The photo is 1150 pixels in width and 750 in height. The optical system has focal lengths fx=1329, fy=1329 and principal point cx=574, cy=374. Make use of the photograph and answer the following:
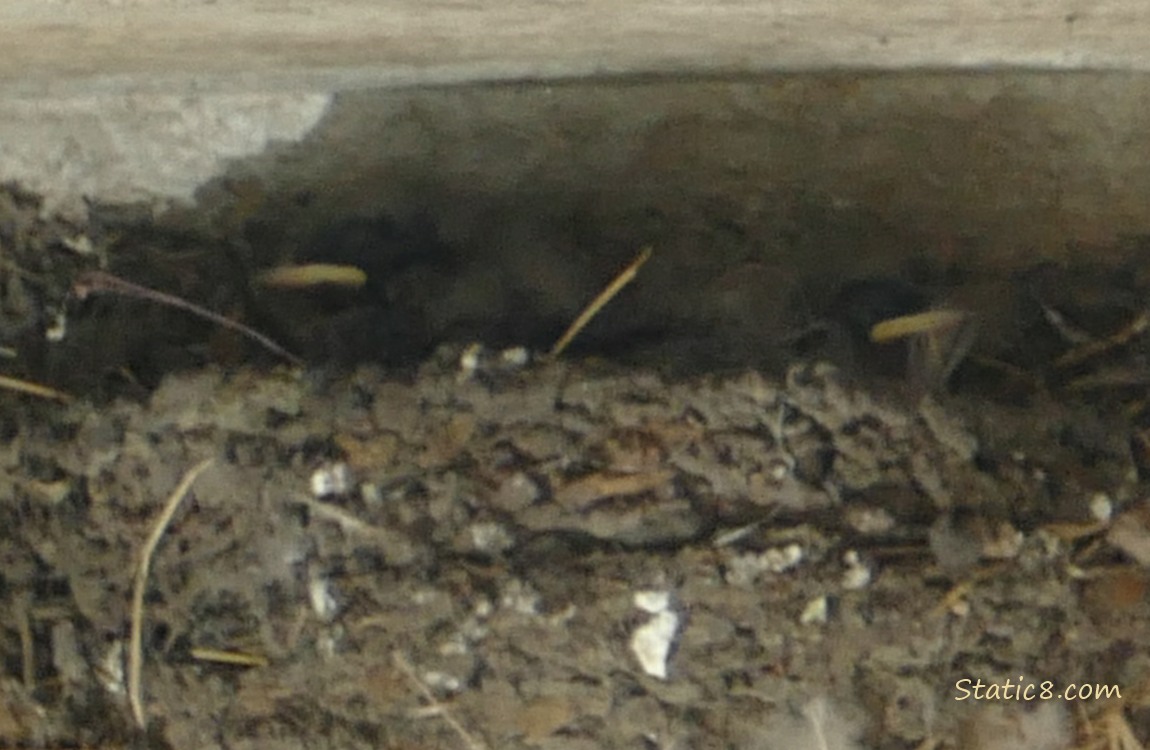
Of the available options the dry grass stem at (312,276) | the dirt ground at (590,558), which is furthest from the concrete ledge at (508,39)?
the dirt ground at (590,558)


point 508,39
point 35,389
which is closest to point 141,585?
point 35,389

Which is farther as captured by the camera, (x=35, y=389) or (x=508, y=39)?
(x=35, y=389)

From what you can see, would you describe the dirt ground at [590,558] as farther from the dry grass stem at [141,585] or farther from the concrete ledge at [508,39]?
the concrete ledge at [508,39]

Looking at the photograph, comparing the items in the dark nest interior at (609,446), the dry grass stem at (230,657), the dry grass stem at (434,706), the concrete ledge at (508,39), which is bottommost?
the dry grass stem at (434,706)

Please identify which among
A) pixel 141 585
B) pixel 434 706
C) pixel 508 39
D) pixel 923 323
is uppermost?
pixel 508 39

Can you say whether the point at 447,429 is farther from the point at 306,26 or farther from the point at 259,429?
the point at 306,26

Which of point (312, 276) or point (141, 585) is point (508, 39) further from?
point (141, 585)

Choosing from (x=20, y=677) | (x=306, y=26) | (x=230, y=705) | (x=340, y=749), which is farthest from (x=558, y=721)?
(x=306, y=26)

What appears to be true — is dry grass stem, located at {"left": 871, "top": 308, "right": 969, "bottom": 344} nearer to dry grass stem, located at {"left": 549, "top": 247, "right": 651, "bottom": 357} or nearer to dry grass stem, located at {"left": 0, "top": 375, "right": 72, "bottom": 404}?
dry grass stem, located at {"left": 549, "top": 247, "right": 651, "bottom": 357}
